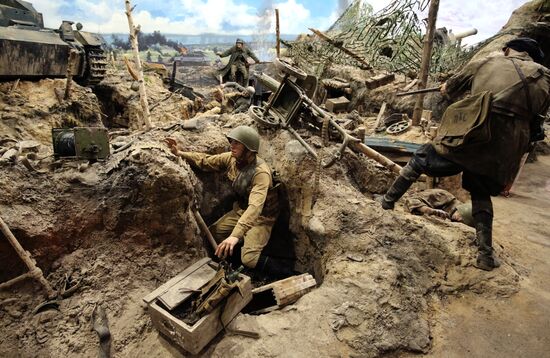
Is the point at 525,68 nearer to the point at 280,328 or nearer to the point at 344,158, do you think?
the point at 344,158

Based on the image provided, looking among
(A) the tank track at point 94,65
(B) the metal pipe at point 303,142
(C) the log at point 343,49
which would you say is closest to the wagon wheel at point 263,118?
(B) the metal pipe at point 303,142

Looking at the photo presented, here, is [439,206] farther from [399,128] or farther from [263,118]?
[399,128]

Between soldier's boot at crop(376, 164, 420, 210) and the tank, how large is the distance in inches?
325

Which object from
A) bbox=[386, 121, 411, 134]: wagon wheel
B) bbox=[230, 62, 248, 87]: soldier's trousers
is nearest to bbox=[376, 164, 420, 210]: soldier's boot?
bbox=[386, 121, 411, 134]: wagon wheel

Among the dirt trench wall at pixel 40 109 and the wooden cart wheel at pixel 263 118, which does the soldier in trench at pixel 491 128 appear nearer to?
the wooden cart wheel at pixel 263 118

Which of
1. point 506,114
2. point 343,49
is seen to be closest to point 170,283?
point 506,114

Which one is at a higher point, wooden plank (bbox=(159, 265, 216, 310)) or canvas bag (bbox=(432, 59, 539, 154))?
canvas bag (bbox=(432, 59, 539, 154))

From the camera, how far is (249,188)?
4371 millimetres

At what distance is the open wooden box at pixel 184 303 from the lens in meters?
2.73

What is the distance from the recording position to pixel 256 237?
176 inches

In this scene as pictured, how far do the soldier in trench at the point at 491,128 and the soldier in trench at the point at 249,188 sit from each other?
1.87m

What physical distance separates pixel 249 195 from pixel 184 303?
1.64 m

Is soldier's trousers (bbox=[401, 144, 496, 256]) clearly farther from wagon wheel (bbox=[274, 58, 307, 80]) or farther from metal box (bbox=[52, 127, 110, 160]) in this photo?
metal box (bbox=[52, 127, 110, 160])

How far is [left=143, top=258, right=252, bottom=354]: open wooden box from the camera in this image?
273 centimetres
